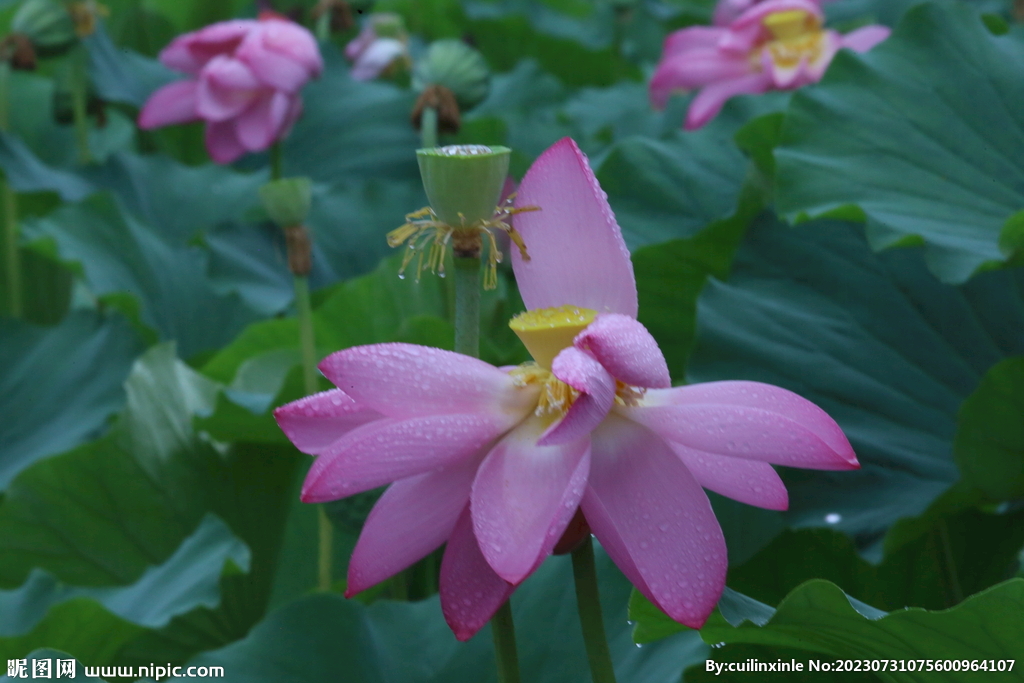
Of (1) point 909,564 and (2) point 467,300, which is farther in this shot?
(1) point 909,564

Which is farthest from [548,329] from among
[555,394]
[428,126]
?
[428,126]

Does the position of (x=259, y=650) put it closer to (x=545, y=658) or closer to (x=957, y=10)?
(x=545, y=658)

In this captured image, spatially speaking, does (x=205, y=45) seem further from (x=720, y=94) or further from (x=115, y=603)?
(x=115, y=603)

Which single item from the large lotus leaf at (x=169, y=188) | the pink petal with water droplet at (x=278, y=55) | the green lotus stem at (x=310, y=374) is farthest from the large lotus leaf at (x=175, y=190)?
the green lotus stem at (x=310, y=374)

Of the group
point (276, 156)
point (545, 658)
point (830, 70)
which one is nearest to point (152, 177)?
point (276, 156)

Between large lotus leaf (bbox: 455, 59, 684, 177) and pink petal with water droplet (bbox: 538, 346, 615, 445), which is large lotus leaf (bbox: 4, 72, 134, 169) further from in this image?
pink petal with water droplet (bbox: 538, 346, 615, 445)
